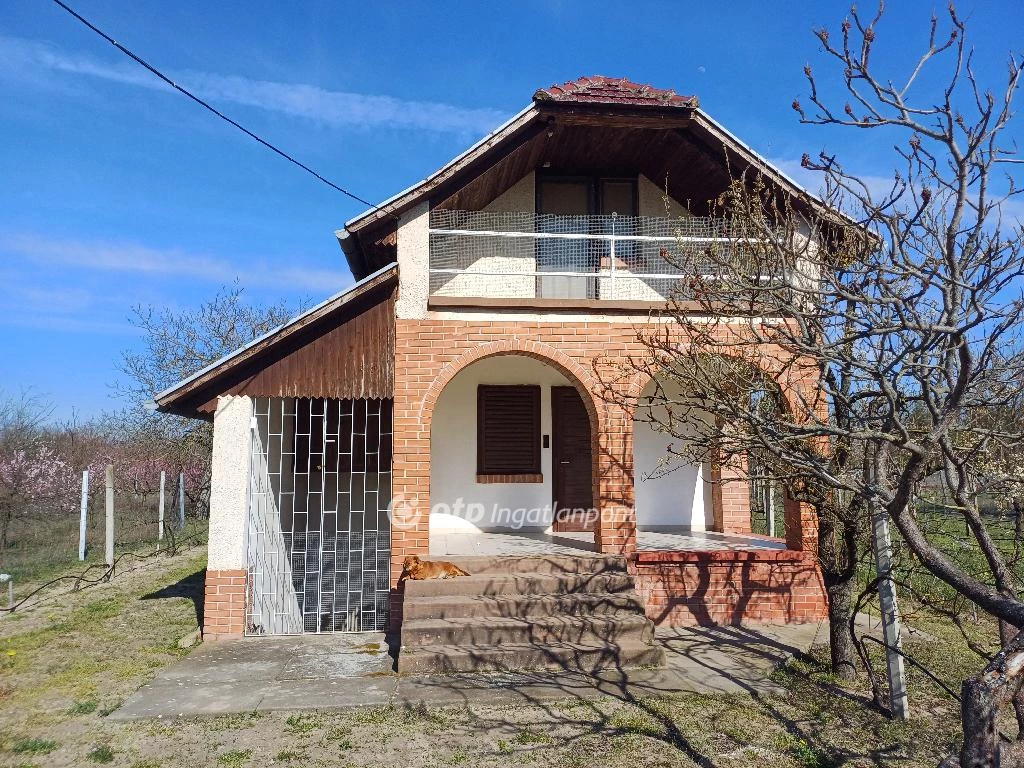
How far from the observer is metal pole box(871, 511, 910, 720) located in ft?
17.4

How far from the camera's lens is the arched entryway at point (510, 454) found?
35.1 feet

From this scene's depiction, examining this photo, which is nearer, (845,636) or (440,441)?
(845,636)

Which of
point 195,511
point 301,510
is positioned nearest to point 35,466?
point 195,511

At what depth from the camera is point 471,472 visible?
10.7 metres

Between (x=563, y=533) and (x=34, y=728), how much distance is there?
710 centimetres

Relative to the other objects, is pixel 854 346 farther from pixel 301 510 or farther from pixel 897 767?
pixel 301 510

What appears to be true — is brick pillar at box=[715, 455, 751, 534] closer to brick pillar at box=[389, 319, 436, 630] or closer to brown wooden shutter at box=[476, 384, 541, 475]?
brown wooden shutter at box=[476, 384, 541, 475]

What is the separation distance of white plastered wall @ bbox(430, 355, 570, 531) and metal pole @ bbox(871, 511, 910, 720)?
5.85m

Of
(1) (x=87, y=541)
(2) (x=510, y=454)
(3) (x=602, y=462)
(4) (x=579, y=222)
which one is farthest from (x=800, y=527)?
(1) (x=87, y=541)

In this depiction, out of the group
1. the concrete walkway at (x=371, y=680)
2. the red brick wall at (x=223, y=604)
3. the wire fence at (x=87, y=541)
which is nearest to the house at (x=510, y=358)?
the red brick wall at (x=223, y=604)

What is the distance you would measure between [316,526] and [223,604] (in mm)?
3006

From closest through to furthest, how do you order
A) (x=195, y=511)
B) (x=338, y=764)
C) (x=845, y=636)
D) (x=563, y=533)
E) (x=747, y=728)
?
1. (x=338, y=764)
2. (x=747, y=728)
3. (x=845, y=636)
4. (x=563, y=533)
5. (x=195, y=511)

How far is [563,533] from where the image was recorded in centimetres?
1056

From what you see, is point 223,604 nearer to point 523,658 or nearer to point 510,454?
point 523,658
